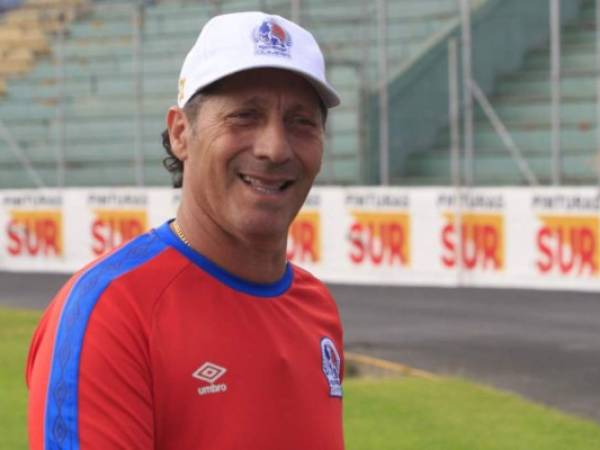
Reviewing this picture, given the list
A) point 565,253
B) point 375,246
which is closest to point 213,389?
point 565,253

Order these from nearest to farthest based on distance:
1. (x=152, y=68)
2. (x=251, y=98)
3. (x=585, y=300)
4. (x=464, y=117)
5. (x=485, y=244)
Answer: (x=251, y=98) < (x=585, y=300) < (x=485, y=244) < (x=464, y=117) < (x=152, y=68)

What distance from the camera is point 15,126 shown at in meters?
24.9

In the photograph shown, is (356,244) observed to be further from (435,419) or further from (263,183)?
(263,183)

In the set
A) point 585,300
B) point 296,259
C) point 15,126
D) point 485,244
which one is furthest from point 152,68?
point 585,300

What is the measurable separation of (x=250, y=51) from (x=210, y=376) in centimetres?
56

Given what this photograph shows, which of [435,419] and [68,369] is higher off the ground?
[68,369]

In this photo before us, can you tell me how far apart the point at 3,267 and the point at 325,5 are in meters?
6.31

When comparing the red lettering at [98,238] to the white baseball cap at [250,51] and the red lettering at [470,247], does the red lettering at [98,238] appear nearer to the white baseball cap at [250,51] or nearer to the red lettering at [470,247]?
the red lettering at [470,247]

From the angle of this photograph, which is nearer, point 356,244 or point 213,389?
point 213,389

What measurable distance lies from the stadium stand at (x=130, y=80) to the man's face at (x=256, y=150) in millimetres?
17134

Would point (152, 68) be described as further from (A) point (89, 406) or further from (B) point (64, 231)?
(A) point (89, 406)

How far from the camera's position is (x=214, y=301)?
267cm

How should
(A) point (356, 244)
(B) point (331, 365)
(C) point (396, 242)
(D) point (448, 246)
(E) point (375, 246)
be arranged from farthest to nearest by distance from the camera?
(A) point (356, 244) → (E) point (375, 246) → (C) point (396, 242) → (D) point (448, 246) → (B) point (331, 365)

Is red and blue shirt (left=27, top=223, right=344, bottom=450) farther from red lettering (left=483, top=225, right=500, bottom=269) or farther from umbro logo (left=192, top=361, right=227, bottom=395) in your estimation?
red lettering (left=483, top=225, right=500, bottom=269)
